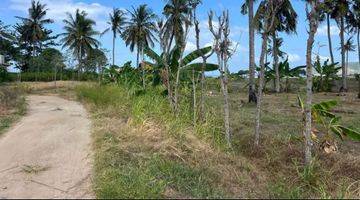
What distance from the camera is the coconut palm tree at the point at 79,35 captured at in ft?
218

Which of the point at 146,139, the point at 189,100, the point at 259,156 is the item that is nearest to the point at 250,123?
the point at 189,100

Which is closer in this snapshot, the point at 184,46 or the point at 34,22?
the point at 184,46

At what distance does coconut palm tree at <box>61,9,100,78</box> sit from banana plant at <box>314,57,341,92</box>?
3422 cm

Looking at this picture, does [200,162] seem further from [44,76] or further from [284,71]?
[44,76]

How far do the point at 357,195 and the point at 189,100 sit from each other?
591 cm

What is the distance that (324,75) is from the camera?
40.5 m

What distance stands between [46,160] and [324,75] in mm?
34619

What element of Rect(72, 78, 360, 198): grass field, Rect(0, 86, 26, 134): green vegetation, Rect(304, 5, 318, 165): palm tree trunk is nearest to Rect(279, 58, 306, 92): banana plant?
Rect(0, 86, 26, 134): green vegetation

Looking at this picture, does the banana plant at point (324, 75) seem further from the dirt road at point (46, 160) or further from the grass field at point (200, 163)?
the dirt road at point (46, 160)

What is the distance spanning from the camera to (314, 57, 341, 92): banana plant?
129 feet

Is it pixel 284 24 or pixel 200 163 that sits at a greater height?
pixel 284 24

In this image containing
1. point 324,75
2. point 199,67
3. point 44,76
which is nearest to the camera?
point 199,67

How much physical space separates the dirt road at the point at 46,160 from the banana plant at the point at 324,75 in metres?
29.4

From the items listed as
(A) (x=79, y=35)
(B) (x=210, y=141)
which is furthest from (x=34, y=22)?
(B) (x=210, y=141)
